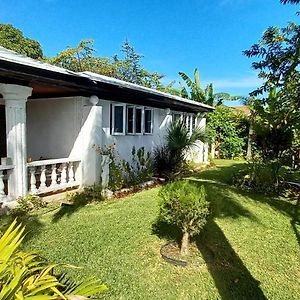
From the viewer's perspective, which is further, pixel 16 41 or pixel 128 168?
pixel 16 41

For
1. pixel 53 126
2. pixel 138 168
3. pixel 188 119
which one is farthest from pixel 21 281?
pixel 188 119

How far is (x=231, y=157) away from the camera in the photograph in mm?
22547

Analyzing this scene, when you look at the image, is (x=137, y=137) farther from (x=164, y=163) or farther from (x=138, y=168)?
(x=164, y=163)

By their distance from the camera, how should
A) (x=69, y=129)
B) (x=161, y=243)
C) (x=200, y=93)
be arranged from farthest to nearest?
1. (x=200, y=93)
2. (x=69, y=129)
3. (x=161, y=243)

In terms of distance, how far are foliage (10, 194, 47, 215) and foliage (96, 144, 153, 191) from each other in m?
2.47

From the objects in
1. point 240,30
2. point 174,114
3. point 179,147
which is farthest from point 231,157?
point 240,30

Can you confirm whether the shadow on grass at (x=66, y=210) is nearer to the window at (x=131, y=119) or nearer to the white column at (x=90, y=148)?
the white column at (x=90, y=148)

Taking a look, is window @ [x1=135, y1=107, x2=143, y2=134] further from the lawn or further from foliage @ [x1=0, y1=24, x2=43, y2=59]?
foliage @ [x1=0, y1=24, x2=43, y2=59]

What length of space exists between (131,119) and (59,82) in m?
4.53

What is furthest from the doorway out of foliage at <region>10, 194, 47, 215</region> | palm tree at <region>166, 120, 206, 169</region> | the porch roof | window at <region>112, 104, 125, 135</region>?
palm tree at <region>166, 120, 206, 169</region>

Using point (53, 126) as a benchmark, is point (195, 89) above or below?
above

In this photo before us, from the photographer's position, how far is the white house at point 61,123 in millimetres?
7055

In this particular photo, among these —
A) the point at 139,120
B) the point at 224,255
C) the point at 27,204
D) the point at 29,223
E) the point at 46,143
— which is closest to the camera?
the point at 224,255

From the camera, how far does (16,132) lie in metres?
7.14
